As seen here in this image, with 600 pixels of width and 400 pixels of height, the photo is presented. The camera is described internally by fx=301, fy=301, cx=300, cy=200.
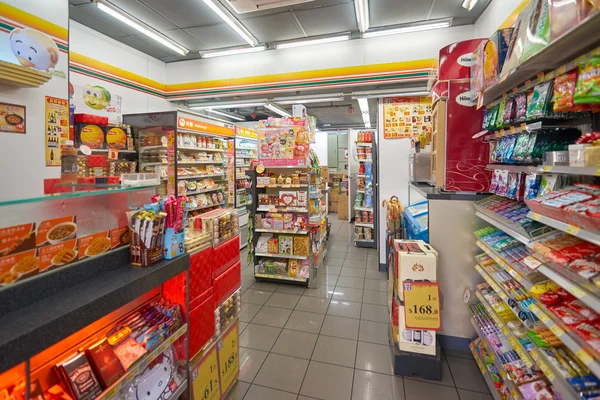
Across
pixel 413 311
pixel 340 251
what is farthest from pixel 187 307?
Answer: pixel 340 251

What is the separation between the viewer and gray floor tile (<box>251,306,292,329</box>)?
387 cm

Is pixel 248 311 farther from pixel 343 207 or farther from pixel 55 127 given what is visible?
pixel 343 207

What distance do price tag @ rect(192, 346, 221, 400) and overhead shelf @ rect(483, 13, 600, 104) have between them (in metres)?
2.87

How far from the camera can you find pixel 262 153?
508 cm

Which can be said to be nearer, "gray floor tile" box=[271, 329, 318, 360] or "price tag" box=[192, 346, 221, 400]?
"price tag" box=[192, 346, 221, 400]

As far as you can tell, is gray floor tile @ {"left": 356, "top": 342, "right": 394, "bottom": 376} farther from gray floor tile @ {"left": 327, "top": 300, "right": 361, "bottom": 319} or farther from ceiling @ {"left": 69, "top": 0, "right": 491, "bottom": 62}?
ceiling @ {"left": 69, "top": 0, "right": 491, "bottom": 62}

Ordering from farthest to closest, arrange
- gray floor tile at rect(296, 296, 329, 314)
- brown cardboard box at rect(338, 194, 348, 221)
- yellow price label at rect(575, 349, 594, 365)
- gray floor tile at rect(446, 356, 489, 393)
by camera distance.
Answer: brown cardboard box at rect(338, 194, 348, 221) → gray floor tile at rect(296, 296, 329, 314) → gray floor tile at rect(446, 356, 489, 393) → yellow price label at rect(575, 349, 594, 365)

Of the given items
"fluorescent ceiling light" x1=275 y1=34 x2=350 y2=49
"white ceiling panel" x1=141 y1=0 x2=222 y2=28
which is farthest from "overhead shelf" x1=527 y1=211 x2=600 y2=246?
"fluorescent ceiling light" x1=275 y1=34 x2=350 y2=49

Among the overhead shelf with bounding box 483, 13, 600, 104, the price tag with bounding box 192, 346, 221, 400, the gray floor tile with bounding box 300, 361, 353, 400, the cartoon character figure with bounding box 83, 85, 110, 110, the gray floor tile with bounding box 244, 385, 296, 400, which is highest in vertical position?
the cartoon character figure with bounding box 83, 85, 110, 110

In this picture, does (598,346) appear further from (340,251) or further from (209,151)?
(209,151)

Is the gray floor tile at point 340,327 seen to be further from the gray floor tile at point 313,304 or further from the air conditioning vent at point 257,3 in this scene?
the air conditioning vent at point 257,3

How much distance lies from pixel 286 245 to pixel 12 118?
371cm

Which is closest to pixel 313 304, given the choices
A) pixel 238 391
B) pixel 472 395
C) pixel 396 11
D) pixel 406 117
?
pixel 238 391

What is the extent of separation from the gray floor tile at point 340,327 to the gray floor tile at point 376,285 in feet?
3.83
